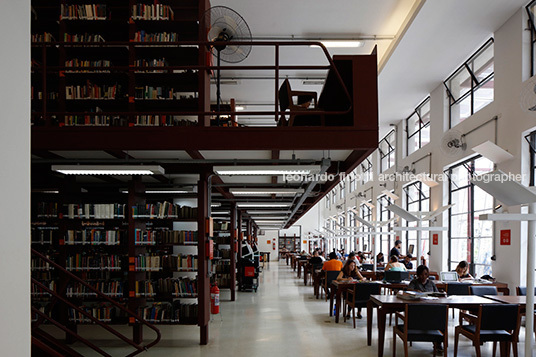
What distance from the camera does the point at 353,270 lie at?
9.89 meters

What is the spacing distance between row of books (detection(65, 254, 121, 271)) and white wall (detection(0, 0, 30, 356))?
5.75 m

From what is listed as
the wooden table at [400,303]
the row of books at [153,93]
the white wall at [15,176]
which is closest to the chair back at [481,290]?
the wooden table at [400,303]

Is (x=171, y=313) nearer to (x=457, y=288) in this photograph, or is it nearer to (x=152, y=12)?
(x=152, y=12)

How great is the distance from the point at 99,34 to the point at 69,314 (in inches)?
166

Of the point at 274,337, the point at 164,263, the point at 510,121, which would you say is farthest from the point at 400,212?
the point at 164,263

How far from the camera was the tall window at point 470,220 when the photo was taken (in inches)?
436

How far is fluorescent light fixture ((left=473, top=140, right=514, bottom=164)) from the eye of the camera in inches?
342

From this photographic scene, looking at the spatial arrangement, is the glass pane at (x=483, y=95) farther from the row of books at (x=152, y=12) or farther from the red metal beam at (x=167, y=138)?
the row of books at (x=152, y=12)

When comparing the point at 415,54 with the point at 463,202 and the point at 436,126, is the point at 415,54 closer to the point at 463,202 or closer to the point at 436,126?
the point at 436,126

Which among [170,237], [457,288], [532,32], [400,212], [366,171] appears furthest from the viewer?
[366,171]

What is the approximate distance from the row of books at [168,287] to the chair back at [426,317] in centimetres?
333

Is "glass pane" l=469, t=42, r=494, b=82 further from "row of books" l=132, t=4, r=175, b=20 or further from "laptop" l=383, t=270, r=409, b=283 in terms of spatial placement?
"row of books" l=132, t=4, r=175, b=20

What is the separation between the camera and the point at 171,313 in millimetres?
7539

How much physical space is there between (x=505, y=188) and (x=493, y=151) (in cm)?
499
